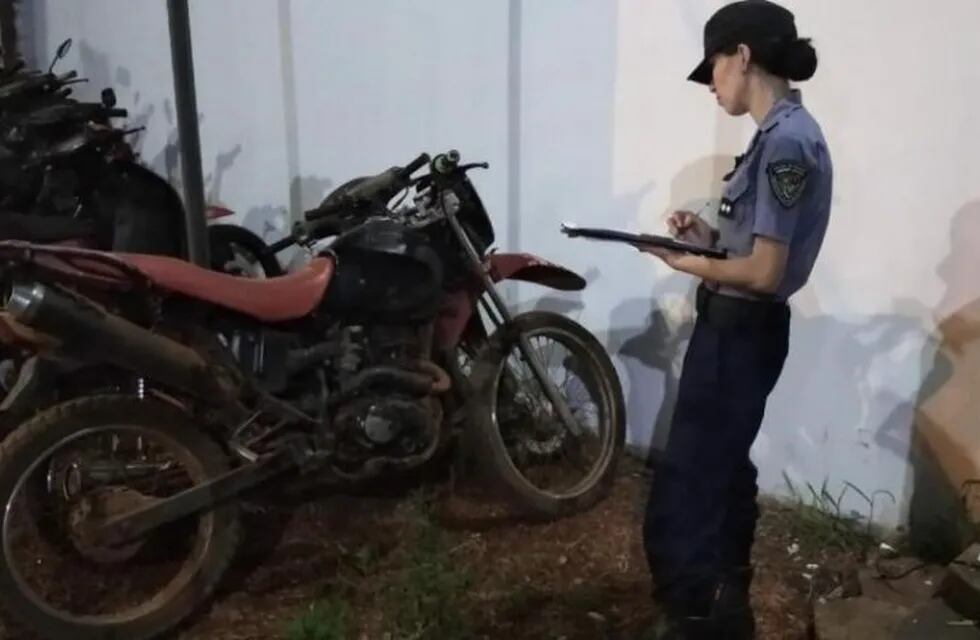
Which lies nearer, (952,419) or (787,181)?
(787,181)

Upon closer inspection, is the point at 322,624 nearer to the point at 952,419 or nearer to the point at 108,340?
the point at 108,340

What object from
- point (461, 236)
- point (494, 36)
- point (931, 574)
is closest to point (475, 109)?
point (494, 36)

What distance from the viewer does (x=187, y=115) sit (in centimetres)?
365

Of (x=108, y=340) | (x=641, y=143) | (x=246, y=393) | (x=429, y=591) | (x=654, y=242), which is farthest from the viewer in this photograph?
(x=641, y=143)

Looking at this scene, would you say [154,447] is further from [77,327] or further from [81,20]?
[81,20]

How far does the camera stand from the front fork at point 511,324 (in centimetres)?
379

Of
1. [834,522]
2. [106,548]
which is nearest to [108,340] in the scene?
[106,548]

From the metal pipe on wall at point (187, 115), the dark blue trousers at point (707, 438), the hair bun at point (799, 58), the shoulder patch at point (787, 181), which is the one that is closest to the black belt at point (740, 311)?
the dark blue trousers at point (707, 438)

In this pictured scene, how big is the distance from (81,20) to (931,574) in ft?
18.7

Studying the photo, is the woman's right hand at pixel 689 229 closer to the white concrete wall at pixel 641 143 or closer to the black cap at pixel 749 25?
the black cap at pixel 749 25

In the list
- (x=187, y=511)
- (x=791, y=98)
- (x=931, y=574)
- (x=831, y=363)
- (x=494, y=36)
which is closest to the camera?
(x=791, y=98)

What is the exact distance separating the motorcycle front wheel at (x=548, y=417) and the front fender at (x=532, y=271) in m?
0.14

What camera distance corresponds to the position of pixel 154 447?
341 cm

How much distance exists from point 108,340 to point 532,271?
1591mm
